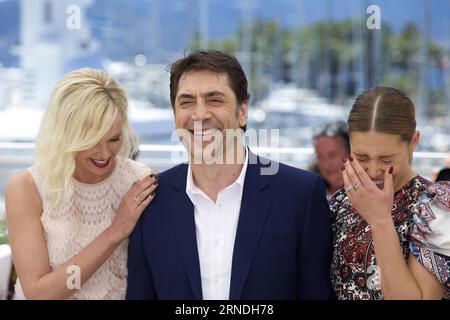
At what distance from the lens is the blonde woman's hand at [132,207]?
1.81 m

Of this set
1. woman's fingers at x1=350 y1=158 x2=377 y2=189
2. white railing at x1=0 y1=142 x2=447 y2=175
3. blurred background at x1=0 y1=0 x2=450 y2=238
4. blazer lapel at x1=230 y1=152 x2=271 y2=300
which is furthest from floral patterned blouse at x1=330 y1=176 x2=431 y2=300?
blurred background at x1=0 y1=0 x2=450 y2=238

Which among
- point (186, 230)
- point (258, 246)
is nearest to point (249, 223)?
point (258, 246)

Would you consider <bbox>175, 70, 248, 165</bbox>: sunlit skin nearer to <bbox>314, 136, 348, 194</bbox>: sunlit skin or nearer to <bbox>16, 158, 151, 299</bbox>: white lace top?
<bbox>16, 158, 151, 299</bbox>: white lace top

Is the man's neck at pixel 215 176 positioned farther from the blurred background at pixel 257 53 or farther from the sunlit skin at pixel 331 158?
the blurred background at pixel 257 53

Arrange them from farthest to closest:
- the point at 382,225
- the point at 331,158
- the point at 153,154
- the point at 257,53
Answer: the point at 257,53 → the point at 153,154 → the point at 331,158 → the point at 382,225

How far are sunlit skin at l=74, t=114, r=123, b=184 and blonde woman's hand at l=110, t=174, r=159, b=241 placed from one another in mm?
137

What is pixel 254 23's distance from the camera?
13219mm

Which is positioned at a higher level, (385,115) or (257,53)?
(257,53)

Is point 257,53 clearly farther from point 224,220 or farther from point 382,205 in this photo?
point 382,205

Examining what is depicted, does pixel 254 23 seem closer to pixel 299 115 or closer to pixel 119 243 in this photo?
pixel 299 115

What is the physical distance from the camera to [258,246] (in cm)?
170

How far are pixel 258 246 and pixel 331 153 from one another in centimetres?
161

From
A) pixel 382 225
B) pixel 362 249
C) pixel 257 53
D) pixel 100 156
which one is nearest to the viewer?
pixel 382 225

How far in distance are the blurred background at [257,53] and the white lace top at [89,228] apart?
5404 millimetres
